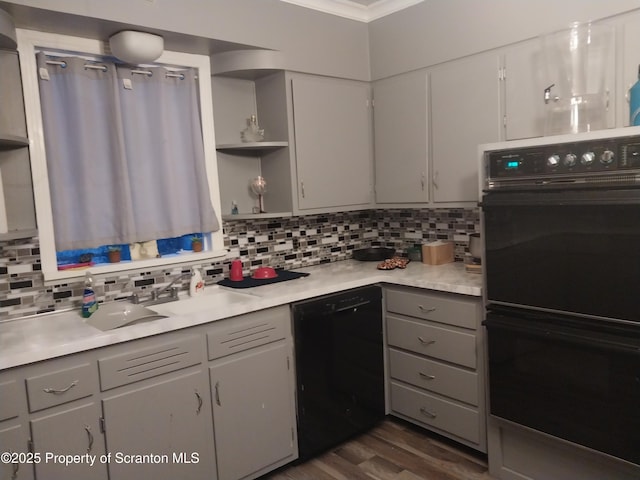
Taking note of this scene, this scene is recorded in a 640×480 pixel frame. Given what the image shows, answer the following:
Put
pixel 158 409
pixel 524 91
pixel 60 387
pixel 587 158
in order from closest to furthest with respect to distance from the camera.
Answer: pixel 60 387
pixel 587 158
pixel 158 409
pixel 524 91

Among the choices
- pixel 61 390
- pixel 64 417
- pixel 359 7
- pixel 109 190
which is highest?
pixel 359 7

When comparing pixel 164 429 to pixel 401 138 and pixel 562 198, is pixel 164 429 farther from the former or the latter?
pixel 401 138

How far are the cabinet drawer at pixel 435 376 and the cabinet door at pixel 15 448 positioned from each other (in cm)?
190

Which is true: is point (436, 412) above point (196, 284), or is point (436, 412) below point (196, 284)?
below

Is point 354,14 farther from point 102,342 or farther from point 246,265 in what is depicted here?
point 102,342

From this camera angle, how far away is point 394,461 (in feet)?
8.60

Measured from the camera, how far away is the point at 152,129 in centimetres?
264

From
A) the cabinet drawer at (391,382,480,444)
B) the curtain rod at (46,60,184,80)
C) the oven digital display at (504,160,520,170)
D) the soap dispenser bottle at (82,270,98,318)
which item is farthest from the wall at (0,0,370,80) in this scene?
the cabinet drawer at (391,382,480,444)

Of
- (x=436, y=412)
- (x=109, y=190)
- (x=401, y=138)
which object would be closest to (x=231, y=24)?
(x=109, y=190)

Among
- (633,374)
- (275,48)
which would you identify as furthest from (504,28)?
(633,374)

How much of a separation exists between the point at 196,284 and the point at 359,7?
2.04 meters

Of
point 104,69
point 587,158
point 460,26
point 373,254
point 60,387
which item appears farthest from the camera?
point 373,254

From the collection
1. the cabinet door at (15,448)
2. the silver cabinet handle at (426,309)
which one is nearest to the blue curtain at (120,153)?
the cabinet door at (15,448)

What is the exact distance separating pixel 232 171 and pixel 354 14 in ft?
4.28
